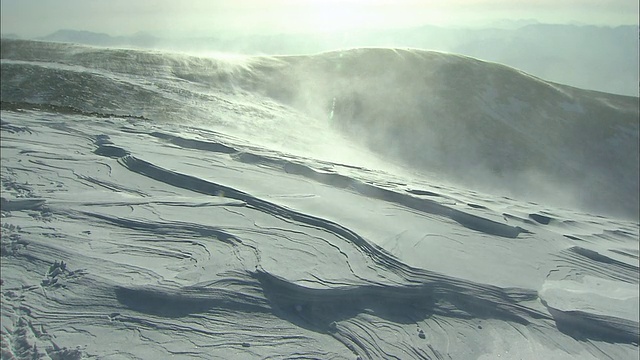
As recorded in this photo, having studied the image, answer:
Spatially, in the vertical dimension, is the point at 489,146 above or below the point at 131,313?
above

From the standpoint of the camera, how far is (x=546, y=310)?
16.0 feet

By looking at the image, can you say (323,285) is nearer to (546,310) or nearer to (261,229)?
(261,229)

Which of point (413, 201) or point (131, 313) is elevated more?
point (413, 201)

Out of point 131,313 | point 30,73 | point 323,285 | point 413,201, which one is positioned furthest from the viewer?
point 30,73

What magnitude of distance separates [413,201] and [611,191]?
53.4 feet

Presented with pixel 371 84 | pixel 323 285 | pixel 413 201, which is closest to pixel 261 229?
pixel 323 285

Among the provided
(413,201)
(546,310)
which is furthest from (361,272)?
(413,201)

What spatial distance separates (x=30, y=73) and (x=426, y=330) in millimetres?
18737

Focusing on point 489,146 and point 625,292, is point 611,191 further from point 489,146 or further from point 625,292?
point 625,292

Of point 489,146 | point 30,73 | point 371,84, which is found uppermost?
point 371,84

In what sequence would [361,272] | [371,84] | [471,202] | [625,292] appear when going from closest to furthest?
[361,272]
[625,292]
[471,202]
[371,84]

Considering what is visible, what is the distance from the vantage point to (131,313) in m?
4.12

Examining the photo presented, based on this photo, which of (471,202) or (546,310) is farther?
(471,202)

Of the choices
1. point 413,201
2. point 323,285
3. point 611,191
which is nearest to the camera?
point 323,285
